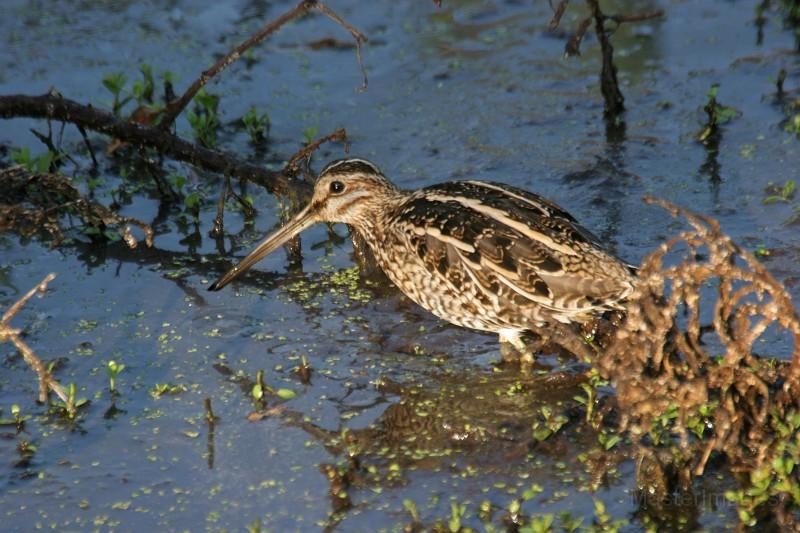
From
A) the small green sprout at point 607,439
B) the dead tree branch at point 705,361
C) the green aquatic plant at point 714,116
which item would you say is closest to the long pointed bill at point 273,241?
the small green sprout at point 607,439

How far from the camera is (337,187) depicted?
638cm

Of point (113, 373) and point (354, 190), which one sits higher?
point (354, 190)

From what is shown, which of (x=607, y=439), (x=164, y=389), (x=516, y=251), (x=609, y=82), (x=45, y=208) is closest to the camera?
(x=607, y=439)

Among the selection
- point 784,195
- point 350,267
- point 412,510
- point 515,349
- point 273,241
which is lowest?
point 412,510

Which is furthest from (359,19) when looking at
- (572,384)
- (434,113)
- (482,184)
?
(572,384)

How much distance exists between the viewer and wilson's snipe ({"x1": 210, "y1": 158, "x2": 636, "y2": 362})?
5.36 m

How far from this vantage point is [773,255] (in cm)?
641

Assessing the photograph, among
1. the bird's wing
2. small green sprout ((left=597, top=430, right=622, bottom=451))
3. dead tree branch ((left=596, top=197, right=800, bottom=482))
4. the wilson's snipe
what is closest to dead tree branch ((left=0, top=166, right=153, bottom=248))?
the wilson's snipe

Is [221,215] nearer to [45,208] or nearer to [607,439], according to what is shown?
[45,208]

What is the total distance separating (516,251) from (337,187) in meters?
1.28

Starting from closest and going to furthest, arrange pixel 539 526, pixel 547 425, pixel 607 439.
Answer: pixel 539 526 → pixel 607 439 → pixel 547 425

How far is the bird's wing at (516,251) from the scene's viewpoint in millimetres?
5348

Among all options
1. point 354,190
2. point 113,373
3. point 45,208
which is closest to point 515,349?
point 354,190

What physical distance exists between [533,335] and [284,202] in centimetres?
172
